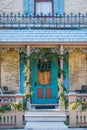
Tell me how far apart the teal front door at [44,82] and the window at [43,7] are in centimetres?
318

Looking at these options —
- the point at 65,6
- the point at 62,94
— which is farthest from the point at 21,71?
the point at 65,6

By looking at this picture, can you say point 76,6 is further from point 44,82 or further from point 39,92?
point 39,92

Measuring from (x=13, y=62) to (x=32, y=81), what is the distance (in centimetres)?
137

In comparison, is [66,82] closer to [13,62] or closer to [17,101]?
[13,62]

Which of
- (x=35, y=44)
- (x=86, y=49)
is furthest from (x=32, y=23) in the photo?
(x=86, y=49)

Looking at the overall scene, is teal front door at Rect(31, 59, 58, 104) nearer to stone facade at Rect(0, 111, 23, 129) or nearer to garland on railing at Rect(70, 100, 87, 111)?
garland on railing at Rect(70, 100, 87, 111)

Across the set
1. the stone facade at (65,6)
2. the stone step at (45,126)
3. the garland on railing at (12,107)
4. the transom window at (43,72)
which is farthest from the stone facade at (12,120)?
the stone facade at (65,6)

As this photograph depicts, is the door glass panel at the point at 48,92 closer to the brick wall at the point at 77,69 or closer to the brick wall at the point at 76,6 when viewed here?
the brick wall at the point at 77,69

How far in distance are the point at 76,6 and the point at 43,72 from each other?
4133 millimetres

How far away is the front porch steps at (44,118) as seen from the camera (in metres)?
17.3

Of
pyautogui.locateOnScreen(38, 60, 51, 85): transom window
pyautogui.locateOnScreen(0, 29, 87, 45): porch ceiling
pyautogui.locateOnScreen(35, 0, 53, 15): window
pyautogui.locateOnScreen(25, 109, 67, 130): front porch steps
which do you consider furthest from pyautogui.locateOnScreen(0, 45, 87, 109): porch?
pyautogui.locateOnScreen(35, 0, 53, 15): window

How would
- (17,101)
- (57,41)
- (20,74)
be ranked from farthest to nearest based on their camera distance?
(20,74)
(57,41)
(17,101)

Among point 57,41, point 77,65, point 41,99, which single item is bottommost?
point 41,99

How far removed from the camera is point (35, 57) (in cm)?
2022
